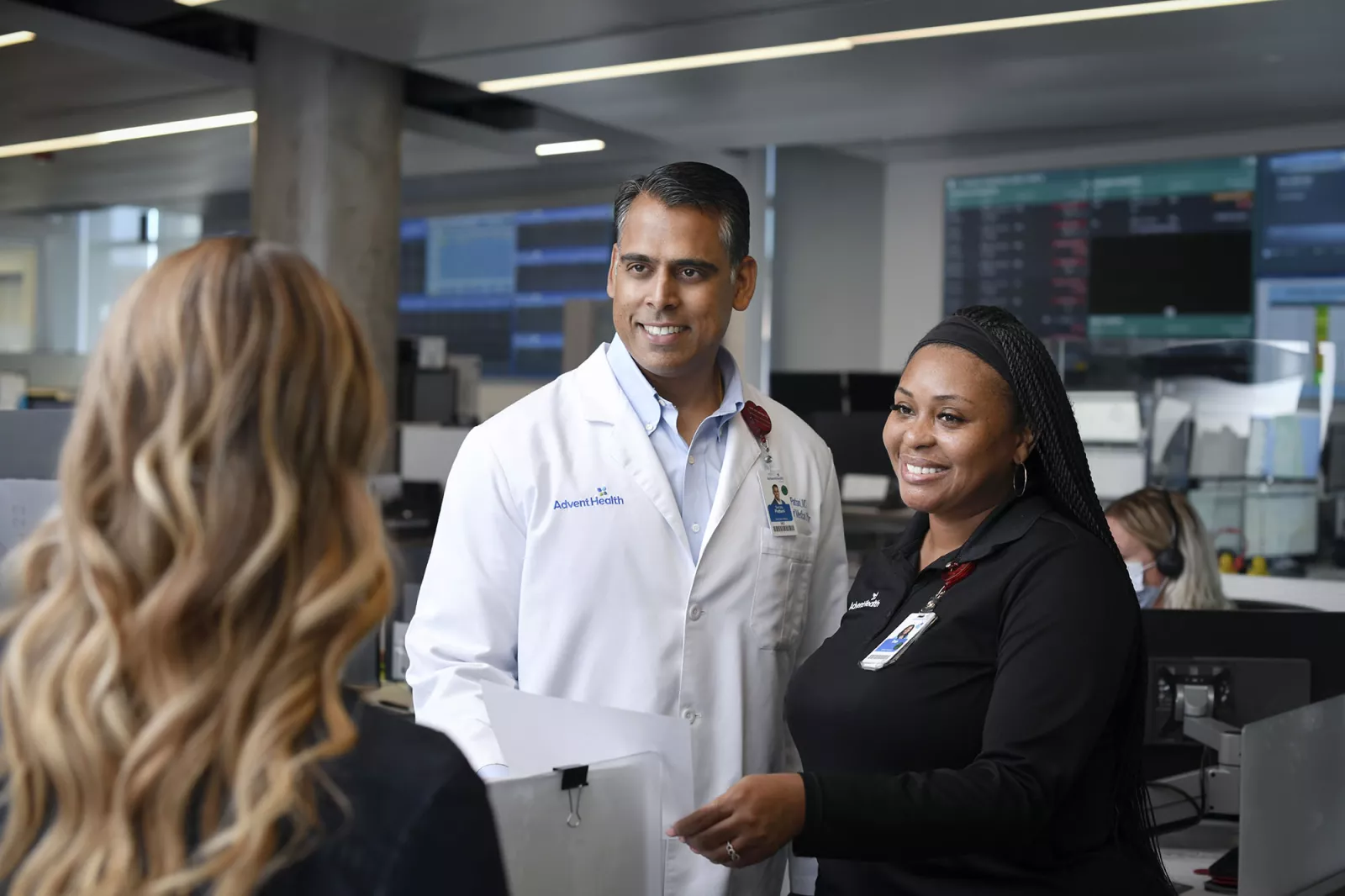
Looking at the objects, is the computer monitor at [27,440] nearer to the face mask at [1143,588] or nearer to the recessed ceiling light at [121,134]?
the face mask at [1143,588]

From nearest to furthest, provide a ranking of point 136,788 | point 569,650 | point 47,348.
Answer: point 136,788
point 569,650
point 47,348

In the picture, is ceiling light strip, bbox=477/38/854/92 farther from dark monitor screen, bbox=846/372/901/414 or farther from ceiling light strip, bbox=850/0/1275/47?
dark monitor screen, bbox=846/372/901/414

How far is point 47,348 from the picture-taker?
36.6ft

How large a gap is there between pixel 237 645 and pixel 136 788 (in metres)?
0.09

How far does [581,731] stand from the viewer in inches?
54.4

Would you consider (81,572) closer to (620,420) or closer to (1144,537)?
(620,420)

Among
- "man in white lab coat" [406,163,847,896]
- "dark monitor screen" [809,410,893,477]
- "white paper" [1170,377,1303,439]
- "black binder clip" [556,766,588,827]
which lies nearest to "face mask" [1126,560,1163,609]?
"man in white lab coat" [406,163,847,896]

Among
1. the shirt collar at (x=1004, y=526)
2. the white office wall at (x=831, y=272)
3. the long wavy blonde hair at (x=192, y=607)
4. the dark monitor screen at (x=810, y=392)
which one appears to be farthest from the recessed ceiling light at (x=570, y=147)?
the long wavy blonde hair at (x=192, y=607)

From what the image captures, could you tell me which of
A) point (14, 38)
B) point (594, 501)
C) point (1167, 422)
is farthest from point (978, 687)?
point (14, 38)

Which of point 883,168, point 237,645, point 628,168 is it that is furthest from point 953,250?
point 237,645

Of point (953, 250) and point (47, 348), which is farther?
point (47, 348)

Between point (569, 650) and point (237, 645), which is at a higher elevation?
point (237, 645)

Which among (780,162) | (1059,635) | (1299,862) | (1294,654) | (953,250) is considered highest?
(780,162)

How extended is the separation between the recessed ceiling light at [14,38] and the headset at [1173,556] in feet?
16.5
